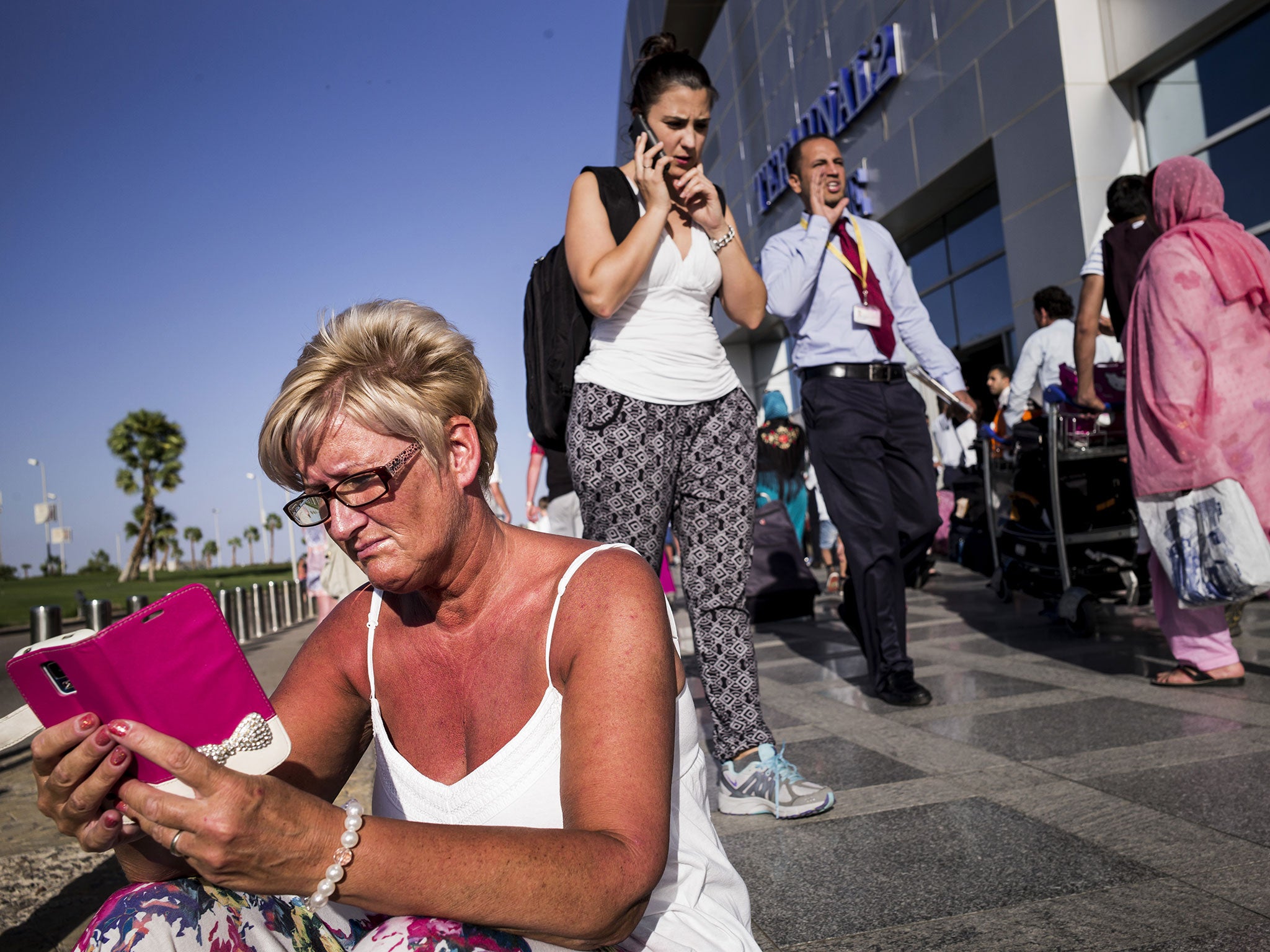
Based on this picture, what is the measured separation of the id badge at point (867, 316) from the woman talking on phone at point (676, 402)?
4.03 feet

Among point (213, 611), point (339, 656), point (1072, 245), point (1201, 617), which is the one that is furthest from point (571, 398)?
point (1072, 245)

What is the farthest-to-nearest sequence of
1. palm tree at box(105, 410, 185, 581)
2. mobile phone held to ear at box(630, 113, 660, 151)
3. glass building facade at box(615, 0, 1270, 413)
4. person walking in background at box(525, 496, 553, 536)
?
palm tree at box(105, 410, 185, 581) < person walking in background at box(525, 496, 553, 536) < glass building facade at box(615, 0, 1270, 413) < mobile phone held to ear at box(630, 113, 660, 151)

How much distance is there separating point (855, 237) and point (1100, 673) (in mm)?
2179

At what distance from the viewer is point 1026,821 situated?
8.26 feet

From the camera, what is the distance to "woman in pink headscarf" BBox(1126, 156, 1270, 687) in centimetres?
379

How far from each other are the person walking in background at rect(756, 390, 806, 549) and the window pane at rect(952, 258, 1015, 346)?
13.5 feet

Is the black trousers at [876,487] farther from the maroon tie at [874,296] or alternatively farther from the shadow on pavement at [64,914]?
the shadow on pavement at [64,914]

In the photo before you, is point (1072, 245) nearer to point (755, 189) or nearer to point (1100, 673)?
point (1100, 673)

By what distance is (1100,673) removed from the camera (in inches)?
174

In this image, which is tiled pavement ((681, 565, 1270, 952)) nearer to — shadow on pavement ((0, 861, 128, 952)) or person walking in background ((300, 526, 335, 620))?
shadow on pavement ((0, 861, 128, 952))

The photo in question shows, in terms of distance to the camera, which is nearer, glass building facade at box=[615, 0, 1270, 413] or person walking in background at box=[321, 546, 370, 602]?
person walking in background at box=[321, 546, 370, 602]

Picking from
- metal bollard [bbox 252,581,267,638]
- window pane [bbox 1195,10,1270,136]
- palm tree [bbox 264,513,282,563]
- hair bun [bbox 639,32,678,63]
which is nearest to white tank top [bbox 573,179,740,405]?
hair bun [bbox 639,32,678,63]

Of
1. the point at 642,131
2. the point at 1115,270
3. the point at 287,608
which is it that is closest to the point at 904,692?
the point at 1115,270

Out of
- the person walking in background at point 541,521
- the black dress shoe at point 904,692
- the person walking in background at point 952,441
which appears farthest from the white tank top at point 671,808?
the person walking in background at point 952,441
